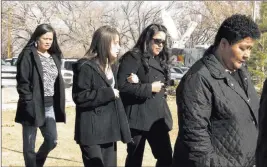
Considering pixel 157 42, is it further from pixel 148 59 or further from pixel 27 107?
pixel 27 107

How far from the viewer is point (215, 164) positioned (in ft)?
9.72

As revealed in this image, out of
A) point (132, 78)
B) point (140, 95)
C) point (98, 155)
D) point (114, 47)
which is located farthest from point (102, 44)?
point (98, 155)

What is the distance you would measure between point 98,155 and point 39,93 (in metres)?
1.22

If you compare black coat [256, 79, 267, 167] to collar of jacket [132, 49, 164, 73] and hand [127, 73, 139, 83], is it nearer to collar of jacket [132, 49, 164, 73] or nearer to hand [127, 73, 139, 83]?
hand [127, 73, 139, 83]

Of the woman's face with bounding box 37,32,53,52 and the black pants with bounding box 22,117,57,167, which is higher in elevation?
the woman's face with bounding box 37,32,53,52

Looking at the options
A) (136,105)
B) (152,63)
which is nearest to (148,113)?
(136,105)

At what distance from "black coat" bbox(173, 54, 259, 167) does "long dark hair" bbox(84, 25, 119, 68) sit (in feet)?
4.50

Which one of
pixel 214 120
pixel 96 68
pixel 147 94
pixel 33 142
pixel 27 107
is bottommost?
pixel 33 142

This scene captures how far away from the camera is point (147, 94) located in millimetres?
4562

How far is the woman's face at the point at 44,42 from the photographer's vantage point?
5.21 meters

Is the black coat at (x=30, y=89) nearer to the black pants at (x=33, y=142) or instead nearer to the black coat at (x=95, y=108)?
the black pants at (x=33, y=142)

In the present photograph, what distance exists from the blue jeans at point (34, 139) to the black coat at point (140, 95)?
0.96 m

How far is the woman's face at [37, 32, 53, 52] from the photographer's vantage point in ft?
17.1

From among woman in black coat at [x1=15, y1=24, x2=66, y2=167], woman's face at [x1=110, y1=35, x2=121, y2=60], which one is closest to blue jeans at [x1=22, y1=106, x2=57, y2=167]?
woman in black coat at [x1=15, y1=24, x2=66, y2=167]
